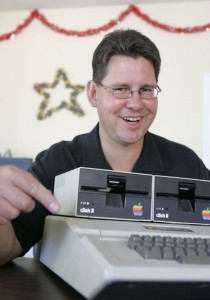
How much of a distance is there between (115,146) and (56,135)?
1.96 meters

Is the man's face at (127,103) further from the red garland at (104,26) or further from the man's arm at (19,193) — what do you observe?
the red garland at (104,26)

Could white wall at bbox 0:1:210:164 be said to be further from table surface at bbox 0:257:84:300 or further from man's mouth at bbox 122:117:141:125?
table surface at bbox 0:257:84:300

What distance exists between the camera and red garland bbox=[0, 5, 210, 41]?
316 cm

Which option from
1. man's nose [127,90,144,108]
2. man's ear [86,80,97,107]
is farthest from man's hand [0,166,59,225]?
man's ear [86,80,97,107]

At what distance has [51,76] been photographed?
335 cm

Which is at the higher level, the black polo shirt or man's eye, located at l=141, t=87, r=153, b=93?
man's eye, located at l=141, t=87, r=153, b=93

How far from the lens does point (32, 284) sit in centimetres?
71

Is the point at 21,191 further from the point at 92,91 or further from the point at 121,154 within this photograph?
the point at 92,91

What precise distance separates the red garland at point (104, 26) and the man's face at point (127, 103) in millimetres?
1988

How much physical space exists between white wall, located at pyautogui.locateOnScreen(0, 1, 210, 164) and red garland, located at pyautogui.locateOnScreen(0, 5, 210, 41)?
0.12 ft

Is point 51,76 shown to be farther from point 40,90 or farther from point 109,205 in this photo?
point 109,205

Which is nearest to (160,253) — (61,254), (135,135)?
(61,254)

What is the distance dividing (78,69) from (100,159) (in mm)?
2133

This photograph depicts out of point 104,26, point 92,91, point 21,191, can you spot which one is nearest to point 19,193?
point 21,191
